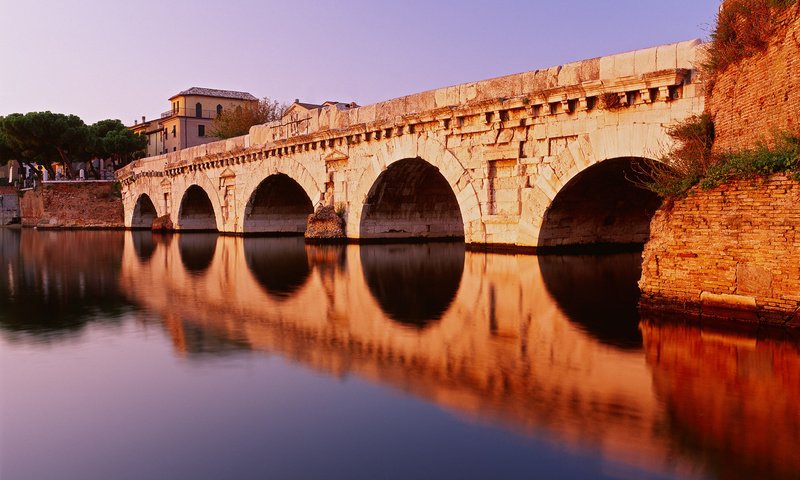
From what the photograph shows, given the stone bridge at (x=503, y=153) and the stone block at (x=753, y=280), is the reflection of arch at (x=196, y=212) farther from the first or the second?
the stone block at (x=753, y=280)

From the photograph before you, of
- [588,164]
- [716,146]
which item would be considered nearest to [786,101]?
[716,146]

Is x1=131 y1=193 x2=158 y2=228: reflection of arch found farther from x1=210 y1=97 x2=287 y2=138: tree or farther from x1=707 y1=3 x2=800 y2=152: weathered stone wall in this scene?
x1=707 y1=3 x2=800 y2=152: weathered stone wall

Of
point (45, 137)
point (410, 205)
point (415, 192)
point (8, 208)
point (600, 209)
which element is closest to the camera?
point (600, 209)

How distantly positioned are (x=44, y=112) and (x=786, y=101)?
160 feet

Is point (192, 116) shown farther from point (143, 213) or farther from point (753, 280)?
point (753, 280)

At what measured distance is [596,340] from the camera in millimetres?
6602

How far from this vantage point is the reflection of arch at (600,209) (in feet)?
41.8

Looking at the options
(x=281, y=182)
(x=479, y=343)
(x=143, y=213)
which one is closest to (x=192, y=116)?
(x=143, y=213)

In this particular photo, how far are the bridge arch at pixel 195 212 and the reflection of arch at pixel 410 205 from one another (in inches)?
523

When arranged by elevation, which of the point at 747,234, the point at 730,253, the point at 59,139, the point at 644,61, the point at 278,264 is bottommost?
the point at 278,264

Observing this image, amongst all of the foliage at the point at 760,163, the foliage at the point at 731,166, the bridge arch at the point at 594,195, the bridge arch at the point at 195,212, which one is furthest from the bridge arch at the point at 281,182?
the foliage at the point at 760,163

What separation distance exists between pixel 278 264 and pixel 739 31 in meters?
9.62

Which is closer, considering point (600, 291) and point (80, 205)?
point (600, 291)

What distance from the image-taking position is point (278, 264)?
1495cm
